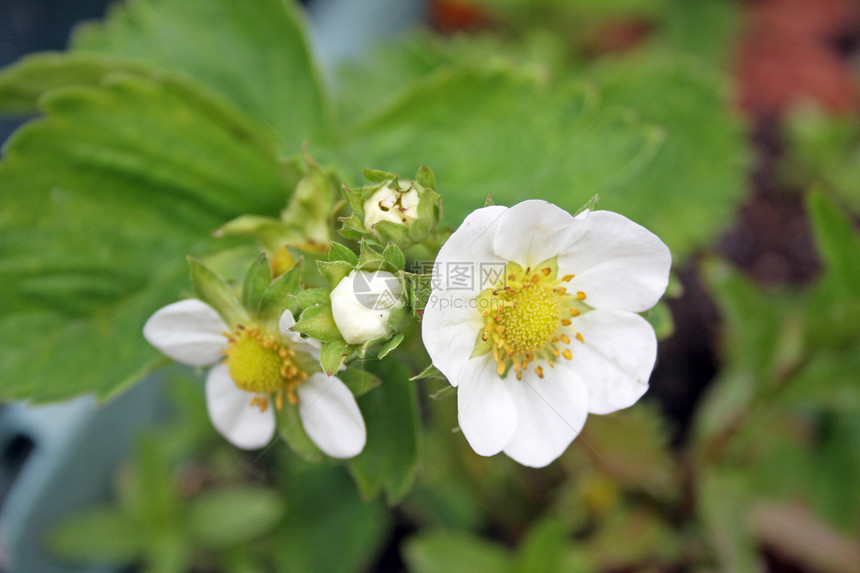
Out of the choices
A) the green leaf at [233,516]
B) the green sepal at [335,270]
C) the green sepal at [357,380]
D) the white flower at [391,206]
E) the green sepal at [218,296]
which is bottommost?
the green leaf at [233,516]

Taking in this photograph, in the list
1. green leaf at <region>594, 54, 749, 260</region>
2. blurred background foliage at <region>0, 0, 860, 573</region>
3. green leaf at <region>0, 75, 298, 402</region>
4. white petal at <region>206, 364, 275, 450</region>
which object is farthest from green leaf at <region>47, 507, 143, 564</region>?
green leaf at <region>594, 54, 749, 260</region>

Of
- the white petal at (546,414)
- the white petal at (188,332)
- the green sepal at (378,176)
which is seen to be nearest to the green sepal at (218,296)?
the white petal at (188,332)

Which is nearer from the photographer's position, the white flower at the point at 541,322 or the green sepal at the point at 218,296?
the white flower at the point at 541,322

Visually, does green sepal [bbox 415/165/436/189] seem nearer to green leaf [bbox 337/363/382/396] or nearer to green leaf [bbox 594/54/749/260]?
green leaf [bbox 337/363/382/396]

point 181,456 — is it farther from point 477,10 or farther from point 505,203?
point 477,10

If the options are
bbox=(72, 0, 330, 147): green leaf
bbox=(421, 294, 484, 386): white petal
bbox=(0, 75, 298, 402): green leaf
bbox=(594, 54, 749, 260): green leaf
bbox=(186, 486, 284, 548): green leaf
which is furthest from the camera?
bbox=(594, 54, 749, 260): green leaf

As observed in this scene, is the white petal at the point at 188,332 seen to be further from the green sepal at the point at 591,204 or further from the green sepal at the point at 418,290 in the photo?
the green sepal at the point at 591,204

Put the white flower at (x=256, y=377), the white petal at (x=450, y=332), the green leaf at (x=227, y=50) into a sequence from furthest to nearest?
1. the green leaf at (x=227, y=50)
2. the white flower at (x=256, y=377)
3. the white petal at (x=450, y=332)
